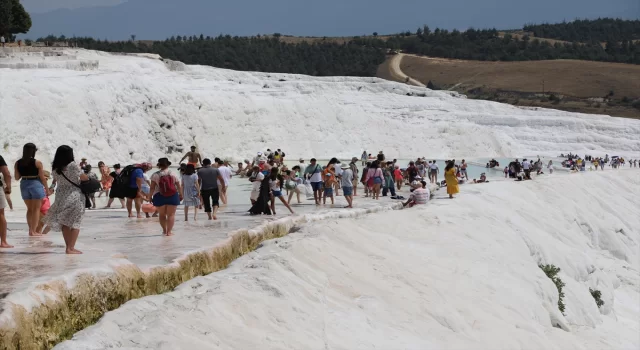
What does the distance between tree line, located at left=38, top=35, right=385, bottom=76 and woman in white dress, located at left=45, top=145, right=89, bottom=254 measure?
97431 mm

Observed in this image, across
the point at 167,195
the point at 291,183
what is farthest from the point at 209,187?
the point at 291,183

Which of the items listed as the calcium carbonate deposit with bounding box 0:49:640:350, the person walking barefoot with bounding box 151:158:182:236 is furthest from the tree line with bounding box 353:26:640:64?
the person walking barefoot with bounding box 151:158:182:236

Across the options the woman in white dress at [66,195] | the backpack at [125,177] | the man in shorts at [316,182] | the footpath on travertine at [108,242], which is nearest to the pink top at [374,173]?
the man in shorts at [316,182]

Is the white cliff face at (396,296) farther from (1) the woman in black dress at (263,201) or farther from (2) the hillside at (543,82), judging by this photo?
(2) the hillside at (543,82)

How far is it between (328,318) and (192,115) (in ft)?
118

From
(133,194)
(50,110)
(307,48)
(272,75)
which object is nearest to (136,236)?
(133,194)

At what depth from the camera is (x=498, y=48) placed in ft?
498

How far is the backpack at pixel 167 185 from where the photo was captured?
12.4m

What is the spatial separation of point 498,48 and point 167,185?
145 metres

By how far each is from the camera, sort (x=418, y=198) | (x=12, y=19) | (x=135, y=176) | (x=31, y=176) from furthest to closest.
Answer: (x=12, y=19) < (x=418, y=198) < (x=135, y=176) < (x=31, y=176)

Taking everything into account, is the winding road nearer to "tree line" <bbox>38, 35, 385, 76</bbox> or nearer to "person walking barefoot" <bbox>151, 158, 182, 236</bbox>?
"tree line" <bbox>38, 35, 385, 76</bbox>

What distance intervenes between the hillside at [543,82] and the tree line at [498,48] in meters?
18.0

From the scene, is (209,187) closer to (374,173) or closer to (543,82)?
(374,173)

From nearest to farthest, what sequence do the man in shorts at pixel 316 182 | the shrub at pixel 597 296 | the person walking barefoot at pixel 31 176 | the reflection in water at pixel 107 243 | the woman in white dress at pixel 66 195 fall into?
the reflection in water at pixel 107 243 → the woman in white dress at pixel 66 195 → the person walking barefoot at pixel 31 176 → the shrub at pixel 597 296 → the man in shorts at pixel 316 182
